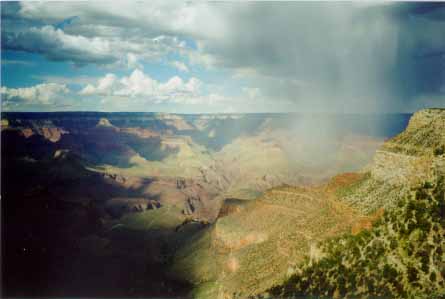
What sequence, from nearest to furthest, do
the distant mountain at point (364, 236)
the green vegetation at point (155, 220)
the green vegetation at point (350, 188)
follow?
the distant mountain at point (364, 236) → the green vegetation at point (350, 188) → the green vegetation at point (155, 220)

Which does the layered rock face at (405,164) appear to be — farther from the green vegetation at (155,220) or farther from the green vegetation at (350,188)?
the green vegetation at (155,220)

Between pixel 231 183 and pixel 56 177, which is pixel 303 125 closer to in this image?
pixel 231 183

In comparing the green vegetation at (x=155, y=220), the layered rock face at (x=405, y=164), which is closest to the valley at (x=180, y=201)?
the layered rock face at (x=405, y=164)

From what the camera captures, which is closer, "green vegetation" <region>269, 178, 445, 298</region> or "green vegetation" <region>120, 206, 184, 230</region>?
"green vegetation" <region>269, 178, 445, 298</region>

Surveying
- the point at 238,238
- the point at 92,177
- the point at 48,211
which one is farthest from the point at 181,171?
the point at 238,238

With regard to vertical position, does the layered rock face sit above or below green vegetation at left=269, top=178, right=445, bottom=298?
above

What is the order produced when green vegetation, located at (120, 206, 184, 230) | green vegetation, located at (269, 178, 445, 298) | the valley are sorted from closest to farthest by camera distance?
green vegetation, located at (269, 178, 445, 298) < the valley < green vegetation, located at (120, 206, 184, 230)

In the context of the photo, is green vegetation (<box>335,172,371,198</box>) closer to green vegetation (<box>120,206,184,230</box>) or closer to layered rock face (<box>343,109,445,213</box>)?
layered rock face (<box>343,109,445,213</box>)

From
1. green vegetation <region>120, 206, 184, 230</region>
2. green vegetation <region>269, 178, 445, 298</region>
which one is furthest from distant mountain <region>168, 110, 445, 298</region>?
green vegetation <region>120, 206, 184, 230</region>
